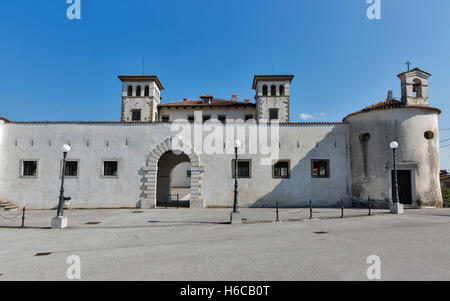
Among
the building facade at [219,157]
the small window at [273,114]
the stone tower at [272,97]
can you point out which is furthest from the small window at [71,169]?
the small window at [273,114]

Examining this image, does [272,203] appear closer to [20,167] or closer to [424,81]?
[424,81]

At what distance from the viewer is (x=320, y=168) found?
1923 centimetres

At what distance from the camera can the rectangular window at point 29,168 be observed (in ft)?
60.7

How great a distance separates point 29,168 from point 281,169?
1763 cm

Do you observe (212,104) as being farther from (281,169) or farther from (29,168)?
(29,168)

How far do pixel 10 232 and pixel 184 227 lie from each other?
6563 millimetres

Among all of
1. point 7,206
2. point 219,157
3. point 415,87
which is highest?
point 415,87

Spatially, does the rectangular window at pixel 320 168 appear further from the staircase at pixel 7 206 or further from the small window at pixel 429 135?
the staircase at pixel 7 206

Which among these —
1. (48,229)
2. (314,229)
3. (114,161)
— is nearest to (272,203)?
(314,229)

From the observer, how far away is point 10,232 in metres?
10.2

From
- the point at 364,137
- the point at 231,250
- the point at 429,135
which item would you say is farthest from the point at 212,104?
the point at 231,250

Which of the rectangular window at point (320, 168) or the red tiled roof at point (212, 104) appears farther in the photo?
the red tiled roof at point (212, 104)

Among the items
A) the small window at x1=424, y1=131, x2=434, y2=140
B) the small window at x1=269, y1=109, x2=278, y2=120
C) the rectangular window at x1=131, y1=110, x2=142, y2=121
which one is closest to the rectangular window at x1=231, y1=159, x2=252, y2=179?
the small window at x1=424, y1=131, x2=434, y2=140

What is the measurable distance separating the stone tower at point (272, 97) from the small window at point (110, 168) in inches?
817
